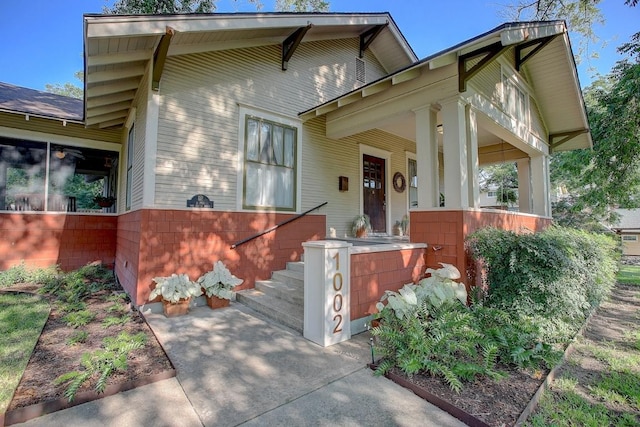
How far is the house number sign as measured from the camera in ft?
11.0

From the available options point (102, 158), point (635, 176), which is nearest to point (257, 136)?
point (102, 158)

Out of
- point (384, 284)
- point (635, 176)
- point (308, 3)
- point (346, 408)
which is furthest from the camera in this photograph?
point (308, 3)

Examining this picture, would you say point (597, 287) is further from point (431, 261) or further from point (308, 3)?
point (308, 3)

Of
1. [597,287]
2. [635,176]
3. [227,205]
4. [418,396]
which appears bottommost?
[418,396]

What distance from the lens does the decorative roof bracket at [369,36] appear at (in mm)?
7738

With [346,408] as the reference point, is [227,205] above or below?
above

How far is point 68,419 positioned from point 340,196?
578cm

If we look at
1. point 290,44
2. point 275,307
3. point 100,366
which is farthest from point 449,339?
point 290,44

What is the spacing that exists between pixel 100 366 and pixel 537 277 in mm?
4870

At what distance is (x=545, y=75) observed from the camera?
283 inches

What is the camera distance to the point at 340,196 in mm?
7090

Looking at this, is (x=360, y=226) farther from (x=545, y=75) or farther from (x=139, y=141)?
(x=545, y=75)

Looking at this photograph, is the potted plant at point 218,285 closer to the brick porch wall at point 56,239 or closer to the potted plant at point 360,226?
the potted plant at point 360,226

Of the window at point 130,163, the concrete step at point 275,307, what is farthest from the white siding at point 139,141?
the concrete step at point 275,307
